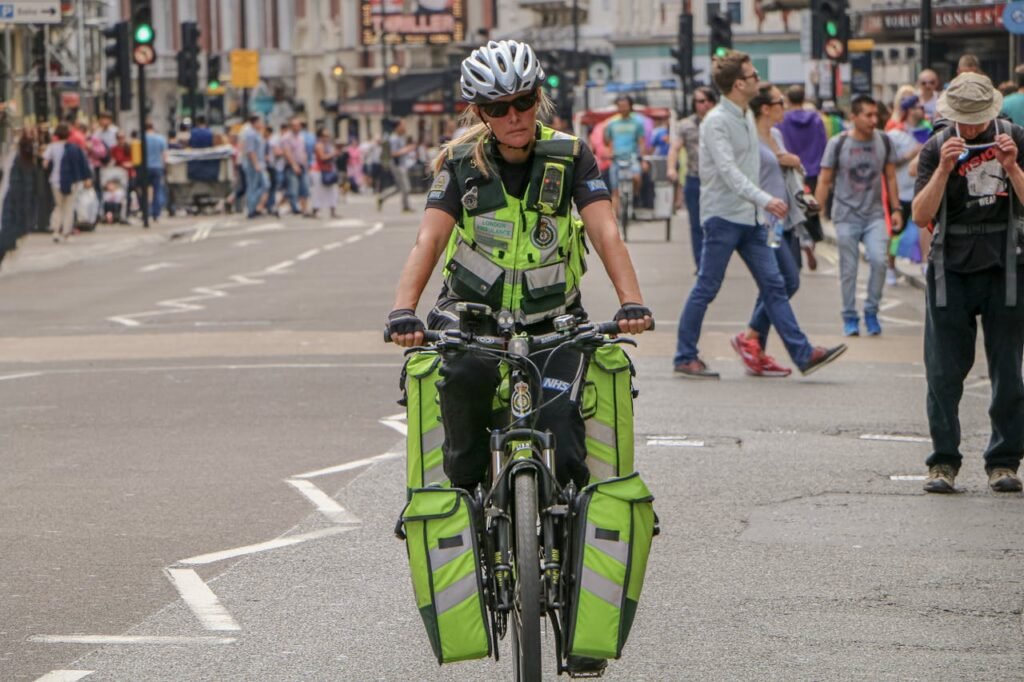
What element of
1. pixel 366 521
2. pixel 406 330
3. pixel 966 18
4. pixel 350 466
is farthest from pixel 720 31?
pixel 406 330

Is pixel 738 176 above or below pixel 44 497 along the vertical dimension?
above

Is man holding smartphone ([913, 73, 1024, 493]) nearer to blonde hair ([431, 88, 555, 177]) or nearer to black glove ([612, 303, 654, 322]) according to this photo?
blonde hair ([431, 88, 555, 177])

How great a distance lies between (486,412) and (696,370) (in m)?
7.91

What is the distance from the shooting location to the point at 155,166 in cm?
3981

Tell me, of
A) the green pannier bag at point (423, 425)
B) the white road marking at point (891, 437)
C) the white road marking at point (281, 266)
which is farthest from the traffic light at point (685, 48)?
the green pannier bag at point (423, 425)

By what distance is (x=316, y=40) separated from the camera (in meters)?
105

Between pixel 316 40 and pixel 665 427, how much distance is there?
3757 inches

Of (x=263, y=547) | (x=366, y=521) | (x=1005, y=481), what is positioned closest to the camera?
(x=263, y=547)

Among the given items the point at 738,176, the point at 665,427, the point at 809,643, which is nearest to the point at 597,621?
the point at 809,643

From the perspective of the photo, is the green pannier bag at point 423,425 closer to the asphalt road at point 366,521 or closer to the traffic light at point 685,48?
the asphalt road at point 366,521

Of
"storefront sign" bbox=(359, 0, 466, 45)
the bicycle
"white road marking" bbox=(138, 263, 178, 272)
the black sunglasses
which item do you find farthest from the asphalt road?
"storefront sign" bbox=(359, 0, 466, 45)

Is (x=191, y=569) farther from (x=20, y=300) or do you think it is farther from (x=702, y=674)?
(x=20, y=300)

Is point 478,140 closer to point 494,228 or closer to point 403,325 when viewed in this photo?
point 494,228

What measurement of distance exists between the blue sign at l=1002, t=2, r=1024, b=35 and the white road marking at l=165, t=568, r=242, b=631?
49.4 feet
